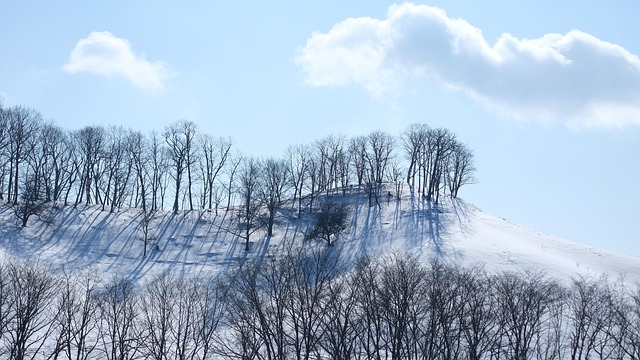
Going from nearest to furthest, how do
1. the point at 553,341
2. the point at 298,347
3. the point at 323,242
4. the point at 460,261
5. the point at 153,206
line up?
1. the point at 298,347
2. the point at 553,341
3. the point at 460,261
4. the point at 323,242
5. the point at 153,206

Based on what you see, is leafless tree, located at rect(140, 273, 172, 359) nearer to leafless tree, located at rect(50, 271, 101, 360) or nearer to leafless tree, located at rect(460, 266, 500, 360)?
leafless tree, located at rect(50, 271, 101, 360)

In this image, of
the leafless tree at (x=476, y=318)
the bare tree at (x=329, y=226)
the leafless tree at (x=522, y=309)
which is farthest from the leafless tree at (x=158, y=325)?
the bare tree at (x=329, y=226)

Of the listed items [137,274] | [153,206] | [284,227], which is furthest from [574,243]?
[153,206]

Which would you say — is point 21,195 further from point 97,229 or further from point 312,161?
point 312,161

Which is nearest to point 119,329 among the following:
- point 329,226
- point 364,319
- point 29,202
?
point 364,319

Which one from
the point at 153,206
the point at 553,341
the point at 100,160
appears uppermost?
the point at 100,160

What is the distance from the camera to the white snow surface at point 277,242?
180 feet

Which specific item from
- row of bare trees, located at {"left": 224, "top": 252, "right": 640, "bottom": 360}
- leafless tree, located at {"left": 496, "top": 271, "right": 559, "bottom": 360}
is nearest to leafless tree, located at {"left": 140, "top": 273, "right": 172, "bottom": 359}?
row of bare trees, located at {"left": 224, "top": 252, "right": 640, "bottom": 360}

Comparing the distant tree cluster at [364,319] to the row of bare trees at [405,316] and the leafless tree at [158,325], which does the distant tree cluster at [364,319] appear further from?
the leafless tree at [158,325]

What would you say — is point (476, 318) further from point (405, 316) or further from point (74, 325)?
point (74, 325)

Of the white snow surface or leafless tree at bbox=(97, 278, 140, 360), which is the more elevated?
the white snow surface

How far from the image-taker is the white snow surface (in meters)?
54.8

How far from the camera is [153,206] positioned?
271 ft

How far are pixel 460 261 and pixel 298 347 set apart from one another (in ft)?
92.0
